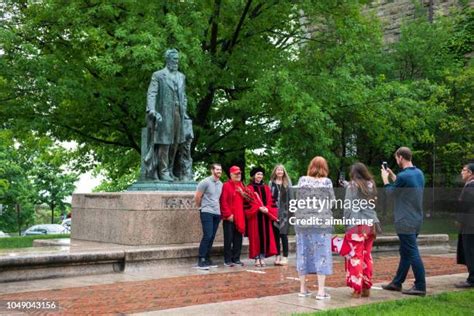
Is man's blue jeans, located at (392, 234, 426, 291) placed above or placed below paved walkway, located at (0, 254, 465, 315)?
above

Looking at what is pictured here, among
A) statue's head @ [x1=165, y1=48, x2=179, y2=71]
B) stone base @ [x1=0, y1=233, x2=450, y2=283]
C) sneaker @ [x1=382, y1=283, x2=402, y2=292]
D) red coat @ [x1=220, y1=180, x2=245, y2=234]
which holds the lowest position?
sneaker @ [x1=382, y1=283, x2=402, y2=292]

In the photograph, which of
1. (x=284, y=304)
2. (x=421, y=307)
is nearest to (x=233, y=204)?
(x=284, y=304)

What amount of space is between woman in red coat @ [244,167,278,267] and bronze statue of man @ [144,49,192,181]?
6.78 feet

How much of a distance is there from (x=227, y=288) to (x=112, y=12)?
403 inches

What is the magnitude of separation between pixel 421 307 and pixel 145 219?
5880 millimetres

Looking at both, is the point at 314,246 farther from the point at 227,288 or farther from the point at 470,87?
the point at 470,87

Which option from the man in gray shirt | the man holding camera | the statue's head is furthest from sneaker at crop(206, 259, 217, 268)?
the statue's head

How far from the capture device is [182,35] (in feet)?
50.4

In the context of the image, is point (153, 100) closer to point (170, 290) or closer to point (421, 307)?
point (170, 290)

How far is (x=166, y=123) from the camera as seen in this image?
12.0m

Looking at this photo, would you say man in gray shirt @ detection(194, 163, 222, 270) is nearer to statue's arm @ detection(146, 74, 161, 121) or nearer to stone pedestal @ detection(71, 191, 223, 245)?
stone pedestal @ detection(71, 191, 223, 245)

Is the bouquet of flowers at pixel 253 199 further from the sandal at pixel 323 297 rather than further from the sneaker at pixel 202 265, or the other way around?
the sandal at pixel 323 297

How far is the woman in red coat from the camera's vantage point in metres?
11.0

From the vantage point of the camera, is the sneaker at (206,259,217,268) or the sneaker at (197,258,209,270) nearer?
the sneaker at (197,258,209,270)
